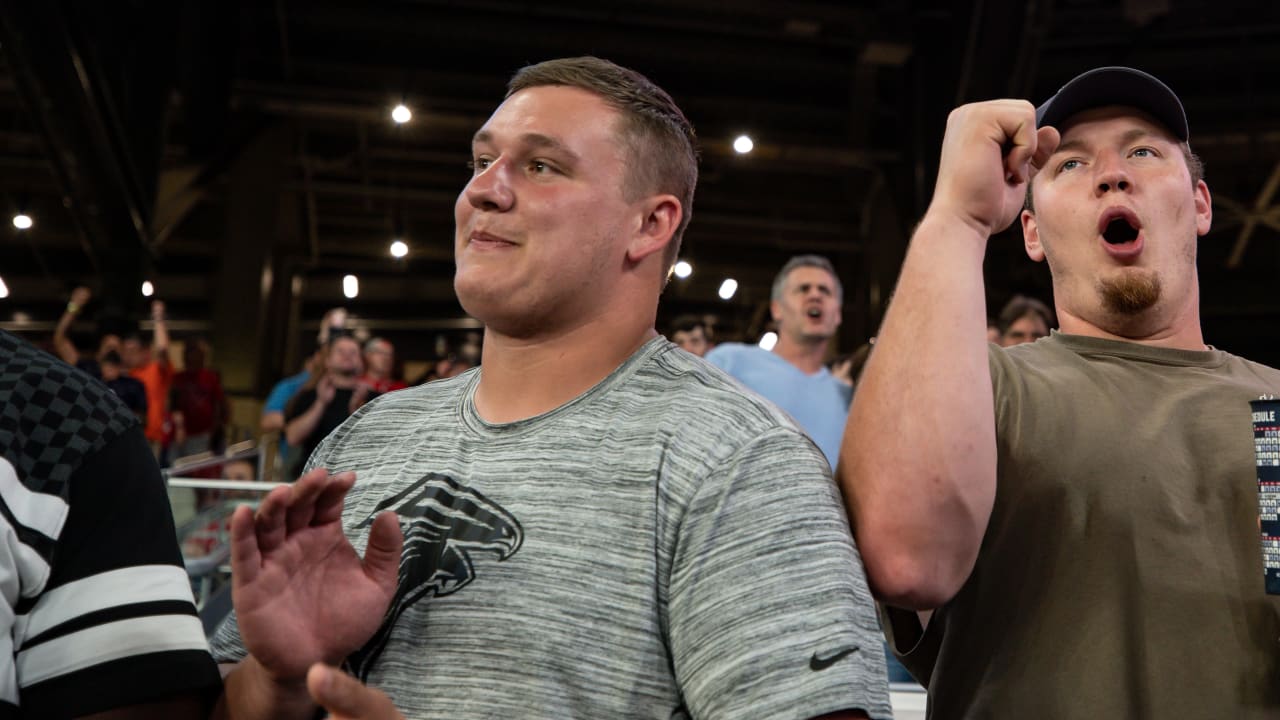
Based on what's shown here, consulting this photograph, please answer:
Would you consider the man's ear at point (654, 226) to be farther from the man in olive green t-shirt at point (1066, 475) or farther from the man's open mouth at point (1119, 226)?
the man's open mouth at point (1119, 226)

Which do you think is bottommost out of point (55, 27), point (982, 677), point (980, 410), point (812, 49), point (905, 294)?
point (982, 677)

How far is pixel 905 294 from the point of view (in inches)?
49.7

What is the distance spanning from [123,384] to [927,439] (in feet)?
20.5

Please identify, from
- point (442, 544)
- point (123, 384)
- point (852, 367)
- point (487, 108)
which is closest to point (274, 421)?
point (123, 384)

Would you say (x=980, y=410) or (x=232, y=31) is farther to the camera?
(x=232, y=31)

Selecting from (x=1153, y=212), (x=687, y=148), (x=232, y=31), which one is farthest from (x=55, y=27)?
(x=1153, y=212)

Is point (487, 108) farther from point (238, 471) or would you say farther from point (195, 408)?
point (238, 471)

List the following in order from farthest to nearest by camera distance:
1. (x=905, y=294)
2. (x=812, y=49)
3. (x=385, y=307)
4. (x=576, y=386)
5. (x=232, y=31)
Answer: (x=385, y=307)
(x=812, y=49)
(x=232, y=31)
(x=576, y=386)
(x=905, y=294)

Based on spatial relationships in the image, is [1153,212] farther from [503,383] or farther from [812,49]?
[812,49]

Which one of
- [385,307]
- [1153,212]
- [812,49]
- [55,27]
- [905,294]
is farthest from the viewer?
[385,307]

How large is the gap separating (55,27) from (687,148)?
750 cm

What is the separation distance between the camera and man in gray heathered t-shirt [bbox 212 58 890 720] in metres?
1.08

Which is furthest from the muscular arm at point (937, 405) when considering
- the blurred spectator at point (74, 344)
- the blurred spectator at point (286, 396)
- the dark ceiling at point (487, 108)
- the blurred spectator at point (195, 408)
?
the dark ceiling at point (487, 108)

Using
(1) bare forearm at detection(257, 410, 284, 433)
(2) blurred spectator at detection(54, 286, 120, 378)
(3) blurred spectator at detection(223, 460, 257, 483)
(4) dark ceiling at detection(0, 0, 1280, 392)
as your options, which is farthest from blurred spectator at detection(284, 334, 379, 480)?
(4) dark ceiling at detection(0, 0, 1280, 392)
